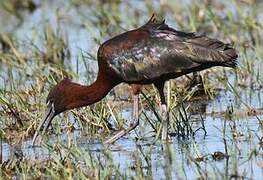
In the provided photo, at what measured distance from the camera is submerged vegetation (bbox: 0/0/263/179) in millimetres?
7402

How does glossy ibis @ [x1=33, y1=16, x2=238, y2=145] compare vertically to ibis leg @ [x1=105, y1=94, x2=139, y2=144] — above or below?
above

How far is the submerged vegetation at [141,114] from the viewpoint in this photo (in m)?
7.40

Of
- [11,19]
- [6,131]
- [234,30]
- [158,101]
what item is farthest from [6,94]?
[11,19]

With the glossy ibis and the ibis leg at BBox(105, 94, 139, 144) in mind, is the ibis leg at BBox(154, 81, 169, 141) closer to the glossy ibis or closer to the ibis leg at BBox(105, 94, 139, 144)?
the glossy ibis

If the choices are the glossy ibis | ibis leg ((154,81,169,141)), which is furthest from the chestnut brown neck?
ibis leg ((154,81,169,141))

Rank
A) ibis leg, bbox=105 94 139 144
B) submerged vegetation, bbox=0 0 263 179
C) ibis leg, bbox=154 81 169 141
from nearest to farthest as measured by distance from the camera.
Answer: submerged vegetation, bbox=0 0 263 179 < ibis leg, bbox=154 81 169 141 < ibis leg, bbox=105 94 139 144

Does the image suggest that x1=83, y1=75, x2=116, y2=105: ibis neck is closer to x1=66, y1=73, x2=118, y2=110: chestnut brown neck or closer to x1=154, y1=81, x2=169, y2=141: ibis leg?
x1=66, y1=73, x2=118, y2=110: chestnut brown neck

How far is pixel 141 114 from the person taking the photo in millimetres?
9609

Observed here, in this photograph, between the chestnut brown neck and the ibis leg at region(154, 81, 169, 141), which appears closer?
Result: the ibis leg at region(154, 81, 169, 141)

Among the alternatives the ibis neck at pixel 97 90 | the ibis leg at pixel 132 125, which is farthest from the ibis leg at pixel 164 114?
the ibis neck at pixel 97 90

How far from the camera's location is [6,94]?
10016mm

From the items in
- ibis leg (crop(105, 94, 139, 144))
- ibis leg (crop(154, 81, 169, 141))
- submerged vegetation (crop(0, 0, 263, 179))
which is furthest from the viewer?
ibis leg (crop(105, 94, 139, 144))

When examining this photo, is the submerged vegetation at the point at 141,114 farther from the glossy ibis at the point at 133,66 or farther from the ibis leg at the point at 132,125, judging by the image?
the glossy ibis at the point at 133,66

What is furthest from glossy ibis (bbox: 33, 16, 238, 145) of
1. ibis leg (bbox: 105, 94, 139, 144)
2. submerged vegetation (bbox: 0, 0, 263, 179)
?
submerged vegetation (bbox: 0, 0, 263, 179)
